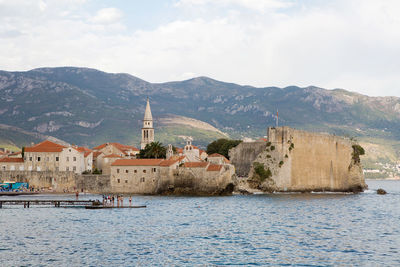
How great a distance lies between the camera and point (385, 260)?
34469mm

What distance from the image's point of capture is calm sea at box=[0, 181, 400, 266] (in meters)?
34.5

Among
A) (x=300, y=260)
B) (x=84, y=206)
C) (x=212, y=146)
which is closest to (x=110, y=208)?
(x=84, y=206)

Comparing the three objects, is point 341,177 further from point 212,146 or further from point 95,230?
point 95,230

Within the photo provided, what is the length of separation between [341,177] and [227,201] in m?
42.7

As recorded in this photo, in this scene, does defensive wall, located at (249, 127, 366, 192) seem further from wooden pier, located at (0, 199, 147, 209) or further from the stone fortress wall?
wooden pier, located at (0, 199, 147, 209)

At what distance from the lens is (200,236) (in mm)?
44562

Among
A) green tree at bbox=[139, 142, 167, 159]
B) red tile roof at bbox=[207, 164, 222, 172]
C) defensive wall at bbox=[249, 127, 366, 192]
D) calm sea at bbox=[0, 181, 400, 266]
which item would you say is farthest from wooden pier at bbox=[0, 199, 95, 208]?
defensive wall at bbox=[249, 127, 366, 192]

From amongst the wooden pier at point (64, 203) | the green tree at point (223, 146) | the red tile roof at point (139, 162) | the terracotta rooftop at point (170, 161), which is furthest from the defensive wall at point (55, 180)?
the green tree at point (223, 146)

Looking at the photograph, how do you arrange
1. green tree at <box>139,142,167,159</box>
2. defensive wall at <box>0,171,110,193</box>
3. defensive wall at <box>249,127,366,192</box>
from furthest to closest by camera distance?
green tree at <box>139,142,167,159</box>
defensive wall at <box>249,127,366,192</box>
defensive wall at <box>0,171,110,193</box>

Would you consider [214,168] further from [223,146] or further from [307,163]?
[223,146]

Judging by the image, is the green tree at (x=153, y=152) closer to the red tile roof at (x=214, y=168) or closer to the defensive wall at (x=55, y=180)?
the defensive wall at (x=55, y=180)

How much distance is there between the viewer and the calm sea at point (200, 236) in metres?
34.5

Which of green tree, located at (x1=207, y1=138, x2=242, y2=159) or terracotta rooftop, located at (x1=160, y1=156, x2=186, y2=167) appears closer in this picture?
terracotta rooftop, located at (x1=160, y1=156, x2=186, y2=167)

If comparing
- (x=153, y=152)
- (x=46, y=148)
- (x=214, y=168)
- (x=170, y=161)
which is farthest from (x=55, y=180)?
(x=214, y=168)
